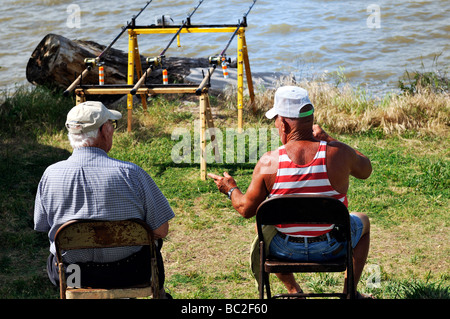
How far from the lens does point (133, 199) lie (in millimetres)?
3396

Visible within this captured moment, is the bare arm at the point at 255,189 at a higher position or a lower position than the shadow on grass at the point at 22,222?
higher

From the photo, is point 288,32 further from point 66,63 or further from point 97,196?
point 97,196

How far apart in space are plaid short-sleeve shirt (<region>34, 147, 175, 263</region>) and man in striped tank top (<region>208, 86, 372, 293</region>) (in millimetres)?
694

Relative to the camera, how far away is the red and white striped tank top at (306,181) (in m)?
3.55

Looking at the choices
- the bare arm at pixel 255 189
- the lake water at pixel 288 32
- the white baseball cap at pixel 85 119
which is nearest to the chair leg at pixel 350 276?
the bare arm at pixel 255 189

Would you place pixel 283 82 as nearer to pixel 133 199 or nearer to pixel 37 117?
pixel 37 117

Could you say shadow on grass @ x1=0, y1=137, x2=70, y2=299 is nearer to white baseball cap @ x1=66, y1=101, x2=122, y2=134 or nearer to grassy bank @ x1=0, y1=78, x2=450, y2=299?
grassy bank @ x1=0, y1=78, x2=450, y2=299

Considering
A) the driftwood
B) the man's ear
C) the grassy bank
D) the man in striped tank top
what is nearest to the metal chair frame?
the man in striped tank top

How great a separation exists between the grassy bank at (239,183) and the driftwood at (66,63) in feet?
0.91

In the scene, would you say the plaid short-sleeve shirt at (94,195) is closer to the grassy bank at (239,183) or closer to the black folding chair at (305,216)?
the black folding chair at (305,216)

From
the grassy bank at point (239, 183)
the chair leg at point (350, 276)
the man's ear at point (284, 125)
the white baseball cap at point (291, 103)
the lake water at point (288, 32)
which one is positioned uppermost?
the white baseball cap at point (291, 103)

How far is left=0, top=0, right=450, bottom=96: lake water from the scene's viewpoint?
14.9 metres

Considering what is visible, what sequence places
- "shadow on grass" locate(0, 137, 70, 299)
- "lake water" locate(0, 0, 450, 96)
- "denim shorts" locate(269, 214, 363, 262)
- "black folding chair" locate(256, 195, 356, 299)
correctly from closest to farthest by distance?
"black folding chair" locate(256, 195, 356, 299) < "denim shorts" locate(269, 214, 363, 262) < "shadow on grass" locate(0, 137, 70, 299) < "lake water" locate(0, 0, 450, 96)

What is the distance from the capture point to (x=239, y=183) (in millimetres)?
6820
